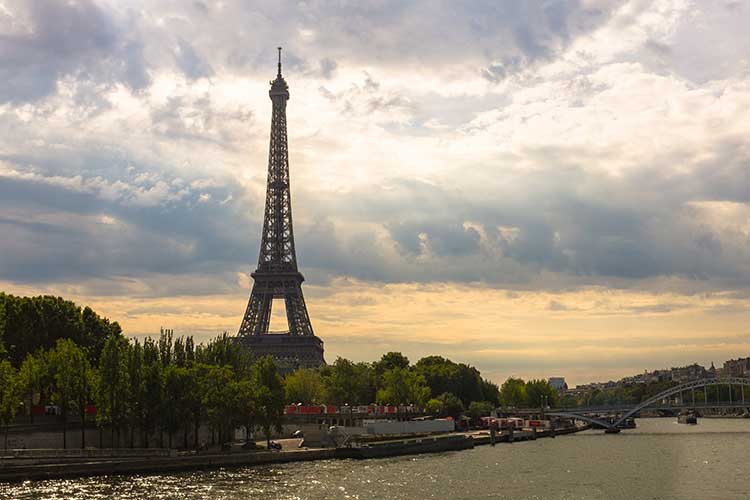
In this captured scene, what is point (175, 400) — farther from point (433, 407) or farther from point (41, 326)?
point (433, 407)

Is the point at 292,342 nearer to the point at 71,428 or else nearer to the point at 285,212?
the point at 285,212

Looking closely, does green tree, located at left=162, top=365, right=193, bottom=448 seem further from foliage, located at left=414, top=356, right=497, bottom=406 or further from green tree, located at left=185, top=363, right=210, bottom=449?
foliage, located at left=414, top=356, right=497, bottom=406

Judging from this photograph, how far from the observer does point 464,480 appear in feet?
255

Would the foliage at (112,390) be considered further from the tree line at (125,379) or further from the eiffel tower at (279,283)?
the eiffel tower at (279,283)

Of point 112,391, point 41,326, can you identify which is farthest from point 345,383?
point 112,391

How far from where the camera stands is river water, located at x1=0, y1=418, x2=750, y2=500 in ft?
212

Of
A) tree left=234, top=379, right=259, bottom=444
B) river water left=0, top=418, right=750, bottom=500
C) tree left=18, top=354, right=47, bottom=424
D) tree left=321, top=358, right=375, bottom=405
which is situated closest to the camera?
river water left=0, top=418, right=750, bottom=500

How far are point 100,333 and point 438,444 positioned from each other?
135 feet

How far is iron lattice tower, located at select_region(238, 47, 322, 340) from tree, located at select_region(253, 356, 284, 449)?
229 ft

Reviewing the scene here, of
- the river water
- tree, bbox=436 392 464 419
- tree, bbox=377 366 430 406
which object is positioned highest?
tree, bbox=377 366 430 406

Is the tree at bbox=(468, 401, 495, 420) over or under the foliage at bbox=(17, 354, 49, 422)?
under

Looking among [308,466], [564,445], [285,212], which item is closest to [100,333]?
Answer: [308,466]

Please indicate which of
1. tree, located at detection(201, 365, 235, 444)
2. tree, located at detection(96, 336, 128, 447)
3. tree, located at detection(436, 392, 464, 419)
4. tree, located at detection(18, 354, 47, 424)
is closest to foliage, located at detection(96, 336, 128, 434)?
tree, located at detection(96, 336, 128, 447)

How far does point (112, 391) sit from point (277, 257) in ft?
324
